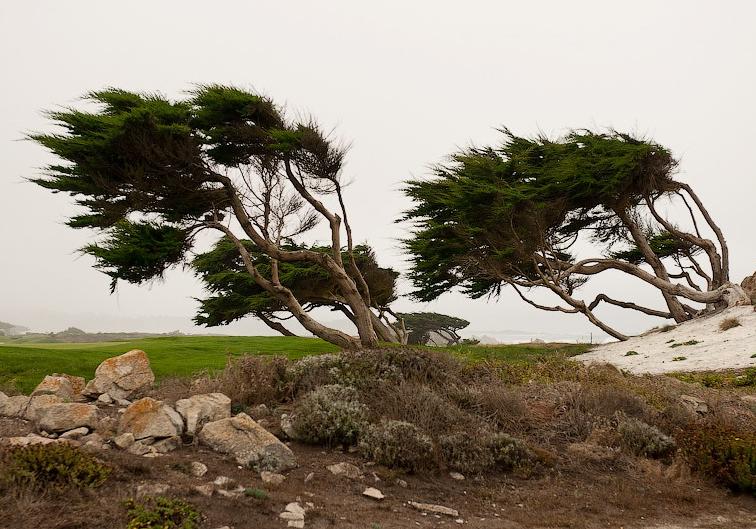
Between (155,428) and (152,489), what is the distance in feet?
5.74

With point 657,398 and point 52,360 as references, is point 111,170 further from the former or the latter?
point 657,398

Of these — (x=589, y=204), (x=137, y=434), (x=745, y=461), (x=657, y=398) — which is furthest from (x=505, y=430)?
(x=589, y=204)

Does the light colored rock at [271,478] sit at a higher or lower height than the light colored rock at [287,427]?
lower

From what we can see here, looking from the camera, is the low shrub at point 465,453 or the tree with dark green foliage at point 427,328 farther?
the tree with dark green foliage at point 427,328

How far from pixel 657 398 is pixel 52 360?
15358 mm

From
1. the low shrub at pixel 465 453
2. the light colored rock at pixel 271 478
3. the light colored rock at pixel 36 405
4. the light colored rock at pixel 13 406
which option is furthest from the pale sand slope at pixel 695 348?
the light colored rock at pixel 13 406

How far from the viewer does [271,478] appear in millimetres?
6086

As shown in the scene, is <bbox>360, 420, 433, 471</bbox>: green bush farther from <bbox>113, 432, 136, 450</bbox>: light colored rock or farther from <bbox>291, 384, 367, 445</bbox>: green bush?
<bbox>113, 432, 136, 450</bbox>: light colored rock

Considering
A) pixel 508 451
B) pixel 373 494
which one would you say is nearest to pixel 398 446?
pixel 373 494

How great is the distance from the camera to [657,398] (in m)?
10.7

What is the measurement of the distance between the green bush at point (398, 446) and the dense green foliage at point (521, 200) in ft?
60.8

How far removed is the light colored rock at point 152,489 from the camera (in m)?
5.05

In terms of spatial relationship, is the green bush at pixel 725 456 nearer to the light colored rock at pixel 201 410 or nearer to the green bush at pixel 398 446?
the green bush at pixel 398 446

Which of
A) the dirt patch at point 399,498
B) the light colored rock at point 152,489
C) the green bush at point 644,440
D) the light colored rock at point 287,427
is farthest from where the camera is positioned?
the green bush at point 644,440
